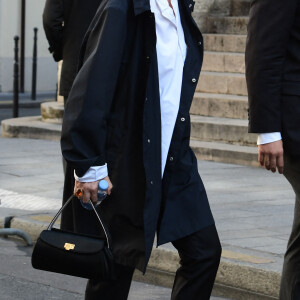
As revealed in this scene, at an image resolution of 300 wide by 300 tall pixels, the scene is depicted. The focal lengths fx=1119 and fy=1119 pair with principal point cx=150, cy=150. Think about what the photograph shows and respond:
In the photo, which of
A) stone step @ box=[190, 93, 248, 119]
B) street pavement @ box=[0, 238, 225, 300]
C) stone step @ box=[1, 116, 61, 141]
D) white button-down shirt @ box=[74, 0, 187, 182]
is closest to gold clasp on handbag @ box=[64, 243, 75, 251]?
white button-down shirt @ box=[74, 0, 187, 182]

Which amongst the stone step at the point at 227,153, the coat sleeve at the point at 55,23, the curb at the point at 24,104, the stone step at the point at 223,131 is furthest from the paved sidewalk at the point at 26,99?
the coat sleeve at the point at 55,23

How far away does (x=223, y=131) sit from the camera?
11.4 meters

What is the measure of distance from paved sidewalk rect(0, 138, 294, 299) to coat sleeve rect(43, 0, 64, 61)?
119cm

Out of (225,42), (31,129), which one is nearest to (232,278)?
(31,129)

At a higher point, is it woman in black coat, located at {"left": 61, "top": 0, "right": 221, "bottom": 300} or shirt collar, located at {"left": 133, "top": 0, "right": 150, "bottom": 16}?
shirt collar, located at {"left": 133, "top": 0, "right": 150, "bottom": 16}

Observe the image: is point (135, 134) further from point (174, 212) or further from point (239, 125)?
point (239, 125)

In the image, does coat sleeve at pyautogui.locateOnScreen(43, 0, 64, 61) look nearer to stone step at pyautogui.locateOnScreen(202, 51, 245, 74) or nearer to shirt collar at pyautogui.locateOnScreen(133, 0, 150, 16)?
shirt collar at pyautogui.locateOnScreen(133, 0, 150, 16)

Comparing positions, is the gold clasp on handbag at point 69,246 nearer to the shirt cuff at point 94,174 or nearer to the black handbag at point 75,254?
the black handbag at point 75,254

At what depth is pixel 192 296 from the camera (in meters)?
4.32

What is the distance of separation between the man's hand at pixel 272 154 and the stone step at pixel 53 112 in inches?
362

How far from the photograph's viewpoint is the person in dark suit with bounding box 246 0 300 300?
4176 mm

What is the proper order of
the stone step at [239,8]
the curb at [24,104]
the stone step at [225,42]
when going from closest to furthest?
1. the stone step at [225,42]
2. the stone step at [239,8]
3. the curb at [24,104]

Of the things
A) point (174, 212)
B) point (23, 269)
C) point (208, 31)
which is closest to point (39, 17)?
point (208, 31)

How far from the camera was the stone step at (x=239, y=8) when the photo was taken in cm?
1470
